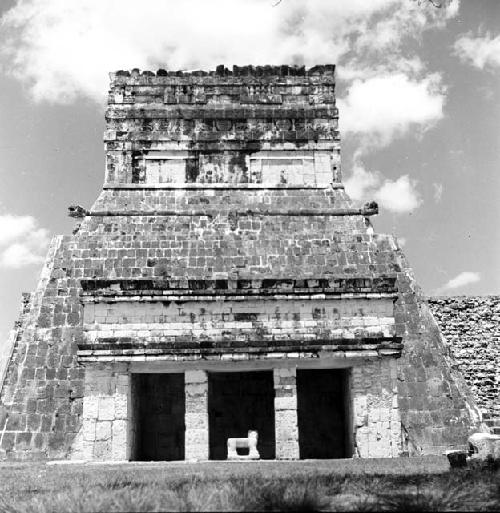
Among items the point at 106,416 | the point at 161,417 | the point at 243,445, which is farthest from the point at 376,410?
the point at 161,417

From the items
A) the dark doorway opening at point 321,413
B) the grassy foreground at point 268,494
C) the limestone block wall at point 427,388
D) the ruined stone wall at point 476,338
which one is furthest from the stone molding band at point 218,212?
the grassy foreground at point 268,494

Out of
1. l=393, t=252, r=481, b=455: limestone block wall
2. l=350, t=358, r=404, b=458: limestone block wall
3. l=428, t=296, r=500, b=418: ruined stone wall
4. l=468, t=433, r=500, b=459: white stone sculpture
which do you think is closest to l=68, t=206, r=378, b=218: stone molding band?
l=393, t=252, r=481, b=455: limestone block wall

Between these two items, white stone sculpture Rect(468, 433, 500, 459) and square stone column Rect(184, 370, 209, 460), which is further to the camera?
square stone column Rect(184, 370, 209, 460)

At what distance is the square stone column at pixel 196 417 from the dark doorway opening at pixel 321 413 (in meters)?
3.94

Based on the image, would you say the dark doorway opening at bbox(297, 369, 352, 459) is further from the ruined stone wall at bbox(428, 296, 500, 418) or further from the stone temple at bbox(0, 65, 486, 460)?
the ruined stone wall at bbox(428, 296, 500, 418)

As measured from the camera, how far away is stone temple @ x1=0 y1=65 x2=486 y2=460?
14023 millimetres

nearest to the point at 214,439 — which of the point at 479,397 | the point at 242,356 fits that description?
the point at 242,356

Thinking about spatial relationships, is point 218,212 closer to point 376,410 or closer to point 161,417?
point 161,417

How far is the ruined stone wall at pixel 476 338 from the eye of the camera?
19516 mm

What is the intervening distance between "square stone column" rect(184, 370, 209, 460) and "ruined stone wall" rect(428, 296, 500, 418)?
26.5 feet

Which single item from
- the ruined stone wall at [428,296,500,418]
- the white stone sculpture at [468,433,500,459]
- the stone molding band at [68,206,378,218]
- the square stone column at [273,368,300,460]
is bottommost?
the white stone sculpture at [468,433,500,459]

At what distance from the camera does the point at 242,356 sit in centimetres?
1402

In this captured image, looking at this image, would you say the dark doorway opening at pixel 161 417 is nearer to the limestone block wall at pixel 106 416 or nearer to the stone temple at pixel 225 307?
the stone temple at pixel 225 307

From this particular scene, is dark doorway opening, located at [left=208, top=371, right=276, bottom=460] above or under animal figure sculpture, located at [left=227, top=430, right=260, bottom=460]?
above
